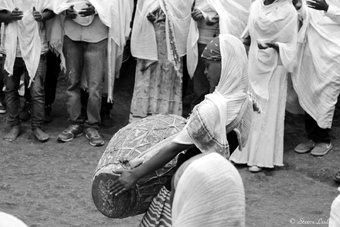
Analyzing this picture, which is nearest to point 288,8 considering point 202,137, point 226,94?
point 226,94

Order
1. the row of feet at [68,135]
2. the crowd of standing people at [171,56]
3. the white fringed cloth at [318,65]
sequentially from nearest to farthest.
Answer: the crowd of standing people at [171,56], the white fringed cloth at [318,65], the row of feet at [68,135]

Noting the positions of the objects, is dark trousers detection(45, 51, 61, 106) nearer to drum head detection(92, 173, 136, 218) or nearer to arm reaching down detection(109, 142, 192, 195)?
drum head detection(92, 173, 136, 218)

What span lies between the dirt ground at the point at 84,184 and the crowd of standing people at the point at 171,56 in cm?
17

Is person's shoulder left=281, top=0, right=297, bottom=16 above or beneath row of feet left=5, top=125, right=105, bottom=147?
above

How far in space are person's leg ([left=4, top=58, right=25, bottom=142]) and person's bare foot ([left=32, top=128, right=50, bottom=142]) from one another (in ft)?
0.71

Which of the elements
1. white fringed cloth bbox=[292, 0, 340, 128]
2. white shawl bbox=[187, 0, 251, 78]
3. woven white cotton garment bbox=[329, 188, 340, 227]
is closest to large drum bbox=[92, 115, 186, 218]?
woven white cotton garment bbox=[329, 188, 340, 227]

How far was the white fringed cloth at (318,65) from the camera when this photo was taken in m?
7.89

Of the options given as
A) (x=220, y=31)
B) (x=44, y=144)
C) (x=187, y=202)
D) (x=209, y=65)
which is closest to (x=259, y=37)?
(x=220, y=31)

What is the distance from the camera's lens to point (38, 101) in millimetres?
8328

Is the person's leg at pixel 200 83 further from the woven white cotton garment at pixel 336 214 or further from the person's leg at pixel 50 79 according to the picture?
the woven white cotton garment at pixel 336 214

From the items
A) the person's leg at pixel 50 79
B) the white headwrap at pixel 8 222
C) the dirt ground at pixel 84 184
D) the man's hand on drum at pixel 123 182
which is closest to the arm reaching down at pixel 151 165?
the man's hand on drum at pixel 123 182

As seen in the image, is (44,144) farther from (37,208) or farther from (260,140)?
(260,140)

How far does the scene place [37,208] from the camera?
262 inches

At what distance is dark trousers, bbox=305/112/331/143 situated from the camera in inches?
323
